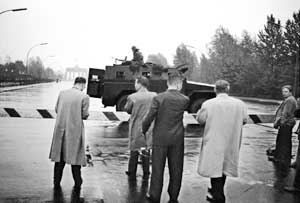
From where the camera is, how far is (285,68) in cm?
4081

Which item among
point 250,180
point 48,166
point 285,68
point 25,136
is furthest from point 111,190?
point 285,68

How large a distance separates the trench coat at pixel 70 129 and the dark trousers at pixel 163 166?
111 centimetres

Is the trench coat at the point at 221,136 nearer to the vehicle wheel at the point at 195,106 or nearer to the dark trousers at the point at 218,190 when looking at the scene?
the dark trousers at the point at 218,190

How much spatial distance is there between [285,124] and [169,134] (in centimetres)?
382

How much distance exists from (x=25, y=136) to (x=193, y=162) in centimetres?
514

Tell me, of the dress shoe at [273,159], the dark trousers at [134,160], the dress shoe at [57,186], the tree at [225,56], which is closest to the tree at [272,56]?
the tree at [225,56]

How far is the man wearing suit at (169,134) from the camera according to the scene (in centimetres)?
524

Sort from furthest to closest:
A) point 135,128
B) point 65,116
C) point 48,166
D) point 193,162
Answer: point 193,162 → point 48,166 → point 135,128 → point 65,116

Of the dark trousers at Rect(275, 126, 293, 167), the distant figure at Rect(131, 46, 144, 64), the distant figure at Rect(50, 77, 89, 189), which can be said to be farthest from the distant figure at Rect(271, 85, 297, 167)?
the distant figure at Rect(131, 46, 144, 64)

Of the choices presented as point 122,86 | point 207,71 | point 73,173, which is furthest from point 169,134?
point 207,71

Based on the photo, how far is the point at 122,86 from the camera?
52.2 feet

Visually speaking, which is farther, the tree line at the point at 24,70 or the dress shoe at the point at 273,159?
the tree line at the point at 24,70

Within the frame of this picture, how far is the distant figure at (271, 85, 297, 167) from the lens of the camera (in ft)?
26.2

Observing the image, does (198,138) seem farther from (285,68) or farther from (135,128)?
(285,68)
